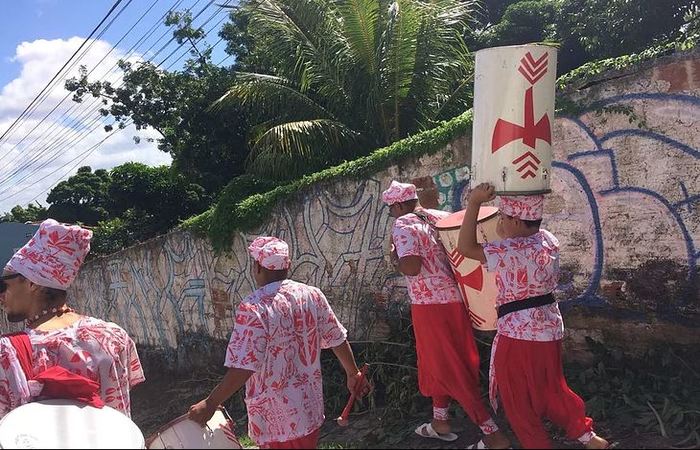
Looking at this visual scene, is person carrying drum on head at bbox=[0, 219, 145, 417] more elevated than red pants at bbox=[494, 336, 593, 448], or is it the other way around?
person carrying drum on head at bbox=[0, 219, 145, 417]

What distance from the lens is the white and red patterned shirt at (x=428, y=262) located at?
12.3 feet

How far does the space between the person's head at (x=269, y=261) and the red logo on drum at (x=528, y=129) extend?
43.6 inches

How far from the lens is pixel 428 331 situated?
12.4 feet

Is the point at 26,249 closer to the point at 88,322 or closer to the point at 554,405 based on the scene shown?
the point at 88,322

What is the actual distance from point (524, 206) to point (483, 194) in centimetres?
20

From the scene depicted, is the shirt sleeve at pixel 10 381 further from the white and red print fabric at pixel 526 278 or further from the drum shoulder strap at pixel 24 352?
the white and red print fabric at pixel 526 278

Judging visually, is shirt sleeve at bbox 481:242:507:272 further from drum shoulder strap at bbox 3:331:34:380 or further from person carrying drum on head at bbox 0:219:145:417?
drum shoulder strap at bbox 3:331:34:380

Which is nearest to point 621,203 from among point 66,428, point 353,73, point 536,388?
point 536,388

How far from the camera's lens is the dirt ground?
3.67 metres

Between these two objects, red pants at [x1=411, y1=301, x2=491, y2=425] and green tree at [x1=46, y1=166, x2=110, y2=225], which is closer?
red pants at [x1=411, y1=301, x2=491, y2=425]

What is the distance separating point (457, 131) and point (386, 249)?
50.4 inches

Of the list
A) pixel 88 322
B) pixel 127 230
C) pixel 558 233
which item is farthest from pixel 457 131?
pixel 127 230

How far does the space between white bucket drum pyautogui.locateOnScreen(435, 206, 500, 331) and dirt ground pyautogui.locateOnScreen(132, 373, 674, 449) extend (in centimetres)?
70

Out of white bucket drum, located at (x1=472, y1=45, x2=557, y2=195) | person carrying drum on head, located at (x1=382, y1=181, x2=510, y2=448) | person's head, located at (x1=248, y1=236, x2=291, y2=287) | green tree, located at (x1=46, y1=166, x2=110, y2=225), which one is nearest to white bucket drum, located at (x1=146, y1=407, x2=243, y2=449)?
person's head, located at (x1=248, y1=236, x2=291, y2=287)
